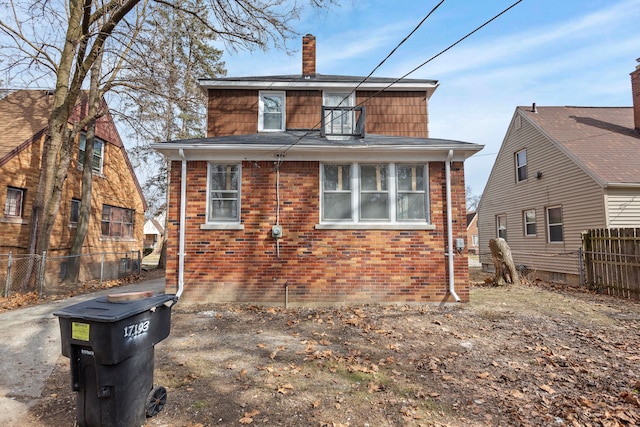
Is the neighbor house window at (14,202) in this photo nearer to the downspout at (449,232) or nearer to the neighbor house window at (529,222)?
the downspout at (449,232)

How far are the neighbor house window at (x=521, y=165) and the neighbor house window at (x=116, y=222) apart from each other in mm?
20036

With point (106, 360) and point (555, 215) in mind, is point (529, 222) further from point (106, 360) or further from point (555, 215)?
point (106, 360)

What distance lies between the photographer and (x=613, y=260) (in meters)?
9.87

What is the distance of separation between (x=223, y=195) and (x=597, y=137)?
48.5ft

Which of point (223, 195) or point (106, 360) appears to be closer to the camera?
point (106, 360)

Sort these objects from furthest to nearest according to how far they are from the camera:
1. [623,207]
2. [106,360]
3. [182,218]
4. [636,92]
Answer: [636,92] < [623,207] < [182,218] < [106,360]

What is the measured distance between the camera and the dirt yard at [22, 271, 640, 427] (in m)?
3.26

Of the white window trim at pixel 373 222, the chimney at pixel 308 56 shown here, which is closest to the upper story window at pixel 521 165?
the white window trim at pixel 373 222

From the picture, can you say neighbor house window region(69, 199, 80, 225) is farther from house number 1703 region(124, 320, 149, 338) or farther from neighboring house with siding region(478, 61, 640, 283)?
neighboring house with siding region(478, 61, 640, 283)

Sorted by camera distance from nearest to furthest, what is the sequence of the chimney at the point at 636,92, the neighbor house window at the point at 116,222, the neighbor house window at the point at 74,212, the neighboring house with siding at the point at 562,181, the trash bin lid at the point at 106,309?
the trash bin lid at the point at 106,309
the neighboring house with siding at the point at 562,181
the chimney at the point at 636,92
the neighbor house window at the point at 74,212
the neighbor house window at the point at 116,222

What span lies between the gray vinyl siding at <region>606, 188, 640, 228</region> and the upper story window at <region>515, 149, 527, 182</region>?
171 inches

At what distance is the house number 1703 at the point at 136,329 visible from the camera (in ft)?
9.47

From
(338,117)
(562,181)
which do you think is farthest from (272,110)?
(562,181)

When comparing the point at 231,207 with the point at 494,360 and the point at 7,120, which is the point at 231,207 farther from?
the point at 7,120
